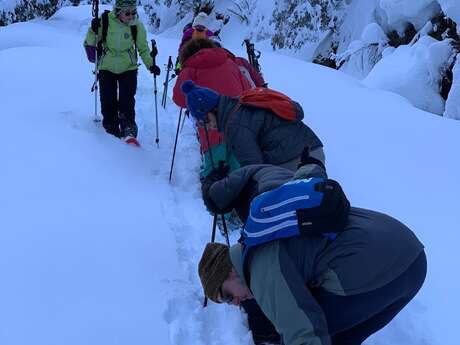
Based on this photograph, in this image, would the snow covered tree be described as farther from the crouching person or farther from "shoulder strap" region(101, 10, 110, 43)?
the crouching person

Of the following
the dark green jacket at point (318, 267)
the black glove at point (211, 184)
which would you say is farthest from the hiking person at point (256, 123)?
the dark green jacket at point (318, 267)

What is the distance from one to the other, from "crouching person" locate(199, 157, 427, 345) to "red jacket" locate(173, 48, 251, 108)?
2.35 meters

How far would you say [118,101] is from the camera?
236 inches

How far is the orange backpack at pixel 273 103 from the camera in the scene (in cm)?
322

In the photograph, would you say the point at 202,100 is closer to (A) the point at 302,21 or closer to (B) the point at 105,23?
(B) the point at 105,23

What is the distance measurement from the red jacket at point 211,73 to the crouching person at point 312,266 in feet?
7.71

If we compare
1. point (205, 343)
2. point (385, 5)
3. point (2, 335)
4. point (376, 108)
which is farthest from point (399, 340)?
point (385, 5)

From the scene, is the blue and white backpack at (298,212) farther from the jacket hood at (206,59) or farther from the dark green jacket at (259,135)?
the jacket hood at (206,59)

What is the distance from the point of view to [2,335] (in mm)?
2619

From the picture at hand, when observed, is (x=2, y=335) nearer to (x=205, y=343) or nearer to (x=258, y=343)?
(x=205, y=343)

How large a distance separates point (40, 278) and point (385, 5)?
37.1 feet

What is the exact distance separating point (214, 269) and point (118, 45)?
163 inches

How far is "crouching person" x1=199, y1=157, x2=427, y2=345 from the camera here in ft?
5.97

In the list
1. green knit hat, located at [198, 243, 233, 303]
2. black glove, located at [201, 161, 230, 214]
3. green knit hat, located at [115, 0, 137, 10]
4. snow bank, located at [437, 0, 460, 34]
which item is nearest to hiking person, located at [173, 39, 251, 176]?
black glove, located at [201, 161, 230, 214]
